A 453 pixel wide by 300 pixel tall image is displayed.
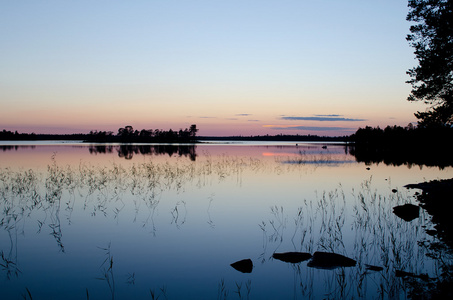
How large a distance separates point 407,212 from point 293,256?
7.80 meters

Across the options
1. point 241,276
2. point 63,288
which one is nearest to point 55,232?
point 63,288

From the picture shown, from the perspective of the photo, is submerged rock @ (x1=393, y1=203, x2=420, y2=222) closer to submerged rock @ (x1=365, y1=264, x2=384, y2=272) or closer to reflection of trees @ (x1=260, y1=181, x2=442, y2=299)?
reflection of trees @ (x1=260, y1=181, x2=442, y2=299)

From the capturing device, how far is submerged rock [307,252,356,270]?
9219 millimetres

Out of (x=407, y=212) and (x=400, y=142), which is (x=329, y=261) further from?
(x=400, y=142)

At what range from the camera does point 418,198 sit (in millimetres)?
19266

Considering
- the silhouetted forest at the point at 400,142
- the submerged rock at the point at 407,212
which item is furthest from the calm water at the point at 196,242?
the silhouetted forest at the point at 400,142

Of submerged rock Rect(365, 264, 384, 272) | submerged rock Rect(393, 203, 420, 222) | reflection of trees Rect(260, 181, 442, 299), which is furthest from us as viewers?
submerged rock Rect(393, 203, 420, 222)

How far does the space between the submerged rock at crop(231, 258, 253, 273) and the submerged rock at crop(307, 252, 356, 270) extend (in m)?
1.73

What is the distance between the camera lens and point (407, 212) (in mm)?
14727

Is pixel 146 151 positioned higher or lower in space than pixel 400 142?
lower

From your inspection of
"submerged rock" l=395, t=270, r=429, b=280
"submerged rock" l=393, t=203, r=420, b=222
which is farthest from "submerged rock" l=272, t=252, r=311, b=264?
"submerged rock" l=393, t=203, r=420, b=222

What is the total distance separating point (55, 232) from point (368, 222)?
42.9ft

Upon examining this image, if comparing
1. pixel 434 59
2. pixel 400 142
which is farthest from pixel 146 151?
pixel 400 142

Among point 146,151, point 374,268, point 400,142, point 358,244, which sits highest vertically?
point 400,142
